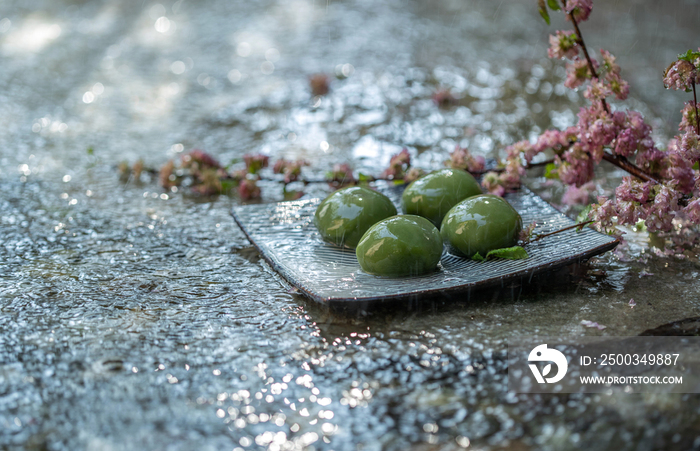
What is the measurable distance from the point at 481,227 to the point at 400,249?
0.20m

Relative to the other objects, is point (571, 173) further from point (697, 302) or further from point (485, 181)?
point (697, 302)

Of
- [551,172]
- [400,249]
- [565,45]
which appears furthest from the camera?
[551,172]

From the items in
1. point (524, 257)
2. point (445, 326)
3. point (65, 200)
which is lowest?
point (65, 200)

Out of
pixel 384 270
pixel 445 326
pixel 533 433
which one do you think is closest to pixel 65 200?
pixel 384 270

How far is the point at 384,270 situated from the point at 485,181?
0.56m

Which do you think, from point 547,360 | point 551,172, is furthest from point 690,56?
point 547,360

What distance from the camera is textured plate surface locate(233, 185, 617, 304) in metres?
1.13

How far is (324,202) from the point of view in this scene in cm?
144

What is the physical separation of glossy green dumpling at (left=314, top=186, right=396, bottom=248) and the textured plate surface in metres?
Result: 0.03

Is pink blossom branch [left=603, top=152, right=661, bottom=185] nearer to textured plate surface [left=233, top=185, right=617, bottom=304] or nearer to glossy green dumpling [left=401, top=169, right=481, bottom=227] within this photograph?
textured plate surface [left=233, top=185, right=617, bottom=304]

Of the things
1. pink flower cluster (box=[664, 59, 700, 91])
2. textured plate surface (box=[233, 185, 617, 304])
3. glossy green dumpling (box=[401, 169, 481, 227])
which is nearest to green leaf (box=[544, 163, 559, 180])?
textured plate surface (box=[233, 185, 617, 304])

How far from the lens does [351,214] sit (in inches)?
53.8

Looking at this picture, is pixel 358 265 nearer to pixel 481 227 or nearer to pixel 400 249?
pixel 400 249

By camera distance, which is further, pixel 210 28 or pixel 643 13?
pixel 643 13
